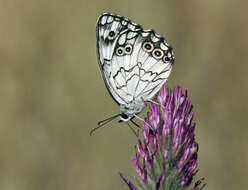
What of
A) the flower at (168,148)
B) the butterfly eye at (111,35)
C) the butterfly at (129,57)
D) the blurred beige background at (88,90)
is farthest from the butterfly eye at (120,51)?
the blurred beige background at (88,90)

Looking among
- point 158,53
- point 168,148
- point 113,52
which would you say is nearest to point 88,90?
point 113,52

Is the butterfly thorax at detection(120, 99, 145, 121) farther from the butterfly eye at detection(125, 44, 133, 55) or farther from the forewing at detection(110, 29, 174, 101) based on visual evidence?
the butterfly eye at detection(125, 44, 133, 55)

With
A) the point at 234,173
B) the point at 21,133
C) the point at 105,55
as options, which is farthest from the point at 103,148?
the point at 105,55

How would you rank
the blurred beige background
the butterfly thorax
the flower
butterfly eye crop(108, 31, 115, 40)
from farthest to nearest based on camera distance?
the blurred beige background, butterfly eye crop(108, 31, 115, 40), the butterfly thorax, the flower

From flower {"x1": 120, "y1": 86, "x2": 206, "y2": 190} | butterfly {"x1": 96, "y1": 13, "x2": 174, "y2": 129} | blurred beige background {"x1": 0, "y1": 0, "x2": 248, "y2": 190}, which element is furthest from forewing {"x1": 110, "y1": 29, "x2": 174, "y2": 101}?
blurred beige background {"x1": 0, "y1": 0, "x2": 248, "y2": 190}

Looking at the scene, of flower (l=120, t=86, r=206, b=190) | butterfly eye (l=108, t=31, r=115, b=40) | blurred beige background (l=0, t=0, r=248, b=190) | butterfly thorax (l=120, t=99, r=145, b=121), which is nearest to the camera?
flower (l=120, t=86, r=206, b=190)

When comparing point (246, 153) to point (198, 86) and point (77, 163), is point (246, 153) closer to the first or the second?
point (198, 86)

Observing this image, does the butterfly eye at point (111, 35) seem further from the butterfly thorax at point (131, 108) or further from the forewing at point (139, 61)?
the butterfly thorax at point (131, 108)

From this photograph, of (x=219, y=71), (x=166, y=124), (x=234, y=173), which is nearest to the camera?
(x=166, y=124)
